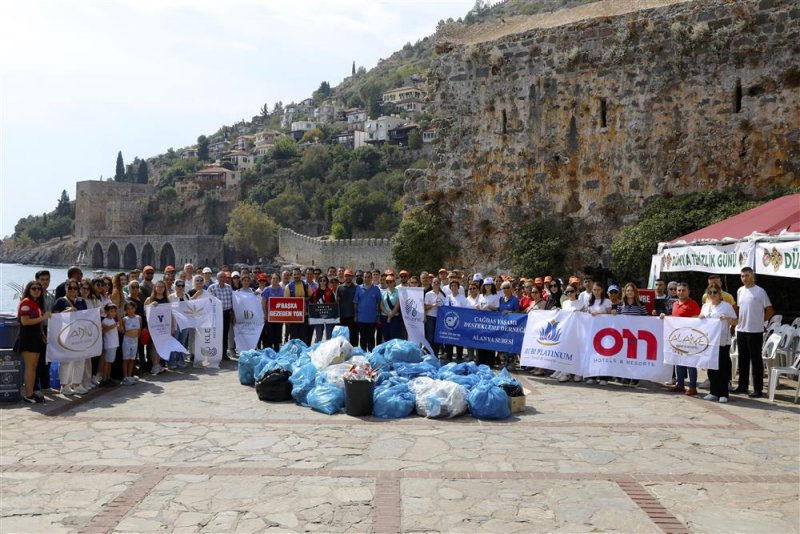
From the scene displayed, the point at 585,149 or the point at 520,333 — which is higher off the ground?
the point at 585,149

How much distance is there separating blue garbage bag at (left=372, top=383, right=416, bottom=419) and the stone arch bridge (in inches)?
3952

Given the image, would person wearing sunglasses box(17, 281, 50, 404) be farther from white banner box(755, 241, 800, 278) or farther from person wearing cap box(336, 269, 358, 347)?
white banner box(755, 241, 800, 278)

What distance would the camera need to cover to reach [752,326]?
9492 mm

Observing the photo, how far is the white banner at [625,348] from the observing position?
10.2m

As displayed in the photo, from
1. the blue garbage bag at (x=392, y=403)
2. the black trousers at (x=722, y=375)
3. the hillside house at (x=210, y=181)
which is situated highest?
the hillside house at (x=210, y=181)

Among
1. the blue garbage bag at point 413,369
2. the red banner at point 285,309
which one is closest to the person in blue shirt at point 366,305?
the red banner at point 285,309

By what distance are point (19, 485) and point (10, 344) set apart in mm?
4318

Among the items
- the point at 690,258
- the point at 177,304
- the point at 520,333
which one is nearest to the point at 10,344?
the point at 177,304

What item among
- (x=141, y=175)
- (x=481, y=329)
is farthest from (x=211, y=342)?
(x=141, y=175)

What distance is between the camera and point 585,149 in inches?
715

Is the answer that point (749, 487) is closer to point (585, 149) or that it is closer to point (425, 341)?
point (425, 341)

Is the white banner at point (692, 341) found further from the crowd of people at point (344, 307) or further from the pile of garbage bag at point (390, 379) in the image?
the pile of garbage bag at point (390, 379)

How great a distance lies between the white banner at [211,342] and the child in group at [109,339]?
198cm

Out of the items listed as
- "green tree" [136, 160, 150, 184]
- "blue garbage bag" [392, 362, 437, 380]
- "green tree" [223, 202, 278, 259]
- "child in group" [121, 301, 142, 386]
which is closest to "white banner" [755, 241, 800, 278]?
"blue garbage bag" [392, 362, 437, 380]
